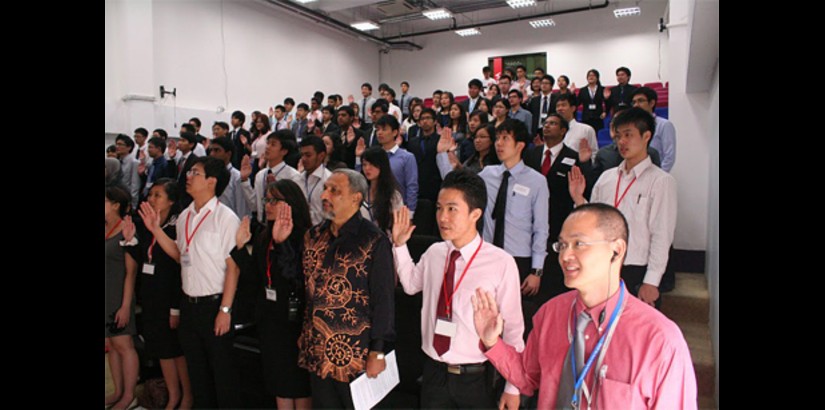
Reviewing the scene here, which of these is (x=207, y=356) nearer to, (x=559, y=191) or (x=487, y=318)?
(x=487, y=318)

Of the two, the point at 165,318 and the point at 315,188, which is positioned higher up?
the point at 315,188

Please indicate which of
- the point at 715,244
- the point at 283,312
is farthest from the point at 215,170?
the point at 715,244

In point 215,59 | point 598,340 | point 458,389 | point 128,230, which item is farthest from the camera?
point 215,59

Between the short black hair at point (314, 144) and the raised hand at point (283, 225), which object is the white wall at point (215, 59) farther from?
the raised hand at point (283, 225)

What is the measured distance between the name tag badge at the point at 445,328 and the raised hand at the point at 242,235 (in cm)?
129

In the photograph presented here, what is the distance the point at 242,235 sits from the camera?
2693mm

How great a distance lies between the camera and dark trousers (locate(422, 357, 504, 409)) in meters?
1.82

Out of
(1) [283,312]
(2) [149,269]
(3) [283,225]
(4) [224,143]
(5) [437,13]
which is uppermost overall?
(5) [437,13]

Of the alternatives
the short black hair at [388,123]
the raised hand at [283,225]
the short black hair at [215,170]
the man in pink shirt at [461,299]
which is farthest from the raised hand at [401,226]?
the short black hair at [388,123]

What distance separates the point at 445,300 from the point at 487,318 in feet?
1.34

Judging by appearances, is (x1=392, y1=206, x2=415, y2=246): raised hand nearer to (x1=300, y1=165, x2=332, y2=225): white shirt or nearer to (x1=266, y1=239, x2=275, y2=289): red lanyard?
(x1=266, y1=239, x2=275, y2=289): red lanyard

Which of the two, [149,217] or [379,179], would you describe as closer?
[149,217]
